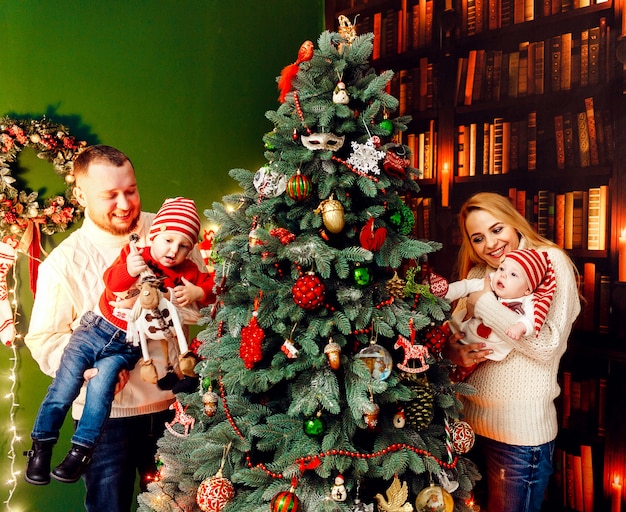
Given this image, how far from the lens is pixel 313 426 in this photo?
1.44 metres

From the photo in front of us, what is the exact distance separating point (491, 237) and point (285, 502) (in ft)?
4.10

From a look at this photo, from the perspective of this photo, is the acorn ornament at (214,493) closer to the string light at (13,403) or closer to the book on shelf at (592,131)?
the string light at (13,403)

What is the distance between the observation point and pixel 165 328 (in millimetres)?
1939

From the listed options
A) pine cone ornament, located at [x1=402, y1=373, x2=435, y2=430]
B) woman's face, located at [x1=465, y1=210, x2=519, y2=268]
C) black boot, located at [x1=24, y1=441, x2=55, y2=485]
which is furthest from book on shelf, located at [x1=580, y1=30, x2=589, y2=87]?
black boot, located at [x1=24, y1=441, x2=55, y2=485]

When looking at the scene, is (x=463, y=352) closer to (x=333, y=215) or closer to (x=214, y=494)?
(x=333, y=215)

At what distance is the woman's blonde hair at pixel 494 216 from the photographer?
2.03m

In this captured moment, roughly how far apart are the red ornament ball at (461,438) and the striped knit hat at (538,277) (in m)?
0.42

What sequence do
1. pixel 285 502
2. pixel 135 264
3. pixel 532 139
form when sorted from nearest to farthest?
→ pixel 285 502 < pixel 135 264 < pixel 532 139

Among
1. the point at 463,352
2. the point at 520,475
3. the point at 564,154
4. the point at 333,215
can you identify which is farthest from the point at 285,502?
the point at 564,154

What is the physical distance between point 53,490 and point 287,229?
148 cm

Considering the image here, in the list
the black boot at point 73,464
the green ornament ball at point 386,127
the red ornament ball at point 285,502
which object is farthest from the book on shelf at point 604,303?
the black boot at point 73,464

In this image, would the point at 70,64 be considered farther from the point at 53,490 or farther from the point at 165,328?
the point at 53,490

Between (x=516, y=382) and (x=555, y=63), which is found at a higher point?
(x=555, y=63)

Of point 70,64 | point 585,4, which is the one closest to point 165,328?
point 70,64
